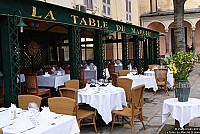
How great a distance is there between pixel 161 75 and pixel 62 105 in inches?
266

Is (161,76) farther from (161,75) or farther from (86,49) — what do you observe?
(86,49)

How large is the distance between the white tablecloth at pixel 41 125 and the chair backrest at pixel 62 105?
36 cm

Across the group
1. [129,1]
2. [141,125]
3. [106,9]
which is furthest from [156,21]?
[141,125]

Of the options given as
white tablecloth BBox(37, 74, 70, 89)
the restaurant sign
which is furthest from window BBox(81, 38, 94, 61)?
white tablecloth BBox(37, 74, 70, 89)

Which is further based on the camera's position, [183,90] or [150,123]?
[150,123]

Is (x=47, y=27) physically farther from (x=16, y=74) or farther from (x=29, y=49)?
(x=16, y=74)

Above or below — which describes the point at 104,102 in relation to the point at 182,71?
below

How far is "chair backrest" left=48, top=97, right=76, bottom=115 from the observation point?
163 inches

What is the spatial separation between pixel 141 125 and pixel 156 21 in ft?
60.1

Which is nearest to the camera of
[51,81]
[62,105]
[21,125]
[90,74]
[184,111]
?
[21,125]

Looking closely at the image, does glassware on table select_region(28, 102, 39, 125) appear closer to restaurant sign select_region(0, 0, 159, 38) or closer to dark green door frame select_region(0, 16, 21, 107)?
dark green door frame select_region(0, 16, 21, 107)

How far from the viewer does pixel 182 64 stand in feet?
16.0

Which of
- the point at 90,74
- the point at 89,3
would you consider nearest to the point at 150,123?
the point at 90,74

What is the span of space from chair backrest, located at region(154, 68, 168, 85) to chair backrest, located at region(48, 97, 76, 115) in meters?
6.65
